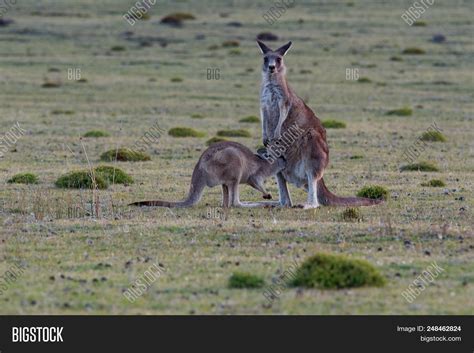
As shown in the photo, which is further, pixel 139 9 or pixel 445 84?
pixel 139 9

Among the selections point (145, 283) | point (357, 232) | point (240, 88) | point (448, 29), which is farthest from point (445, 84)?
point (145, 283)

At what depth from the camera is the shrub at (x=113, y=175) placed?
68.5 feet

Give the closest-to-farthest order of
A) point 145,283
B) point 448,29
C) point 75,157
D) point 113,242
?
point 145,283, point 113,242, point 75,157, point 448,29

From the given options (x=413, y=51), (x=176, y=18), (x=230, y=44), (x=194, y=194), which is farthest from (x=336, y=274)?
(x=176, y=18)

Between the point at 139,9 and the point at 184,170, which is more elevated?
the point at 139,9

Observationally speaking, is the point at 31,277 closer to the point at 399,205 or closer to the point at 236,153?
the point at 236,153

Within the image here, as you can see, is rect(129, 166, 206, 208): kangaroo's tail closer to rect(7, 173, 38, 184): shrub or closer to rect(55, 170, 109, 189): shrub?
rect(55, 170, 109, 189): shrub

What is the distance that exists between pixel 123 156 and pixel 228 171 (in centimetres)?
845

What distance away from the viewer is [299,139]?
17.9 meters

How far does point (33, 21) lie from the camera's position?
2854 inches

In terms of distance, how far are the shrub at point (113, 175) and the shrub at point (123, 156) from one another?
382 centimetres

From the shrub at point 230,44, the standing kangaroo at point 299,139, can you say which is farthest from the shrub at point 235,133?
the shrub at point 230,44
